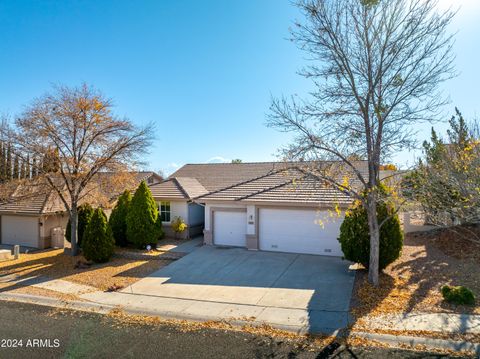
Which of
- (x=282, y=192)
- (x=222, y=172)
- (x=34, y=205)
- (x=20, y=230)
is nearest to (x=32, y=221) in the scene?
(x=34, y=205)

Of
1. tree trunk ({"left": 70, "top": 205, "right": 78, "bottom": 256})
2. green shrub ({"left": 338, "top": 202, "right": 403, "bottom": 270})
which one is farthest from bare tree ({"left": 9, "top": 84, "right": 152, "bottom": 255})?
green shrub ({"left": 338, "top": 202, "right": 403, "bottom": 270})

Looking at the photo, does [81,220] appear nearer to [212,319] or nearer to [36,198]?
[36,198]

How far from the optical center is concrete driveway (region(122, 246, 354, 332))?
29.3ft

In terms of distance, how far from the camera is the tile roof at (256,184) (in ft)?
39.4

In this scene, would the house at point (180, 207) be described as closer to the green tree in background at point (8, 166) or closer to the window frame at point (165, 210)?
the window frame at point (165, 210)

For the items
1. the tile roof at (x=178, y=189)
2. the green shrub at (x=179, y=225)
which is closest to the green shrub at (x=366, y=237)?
the green shrub at (x=179, y=225)

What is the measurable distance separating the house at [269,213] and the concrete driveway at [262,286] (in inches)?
31.2

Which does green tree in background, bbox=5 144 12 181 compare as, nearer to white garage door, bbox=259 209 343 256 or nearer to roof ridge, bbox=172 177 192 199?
roof ridge, bbox=172 177 192 199

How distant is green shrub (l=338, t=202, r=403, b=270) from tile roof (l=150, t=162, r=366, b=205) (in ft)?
4.26

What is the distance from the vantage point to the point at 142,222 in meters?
17.1

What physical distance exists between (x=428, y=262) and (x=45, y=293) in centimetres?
1416

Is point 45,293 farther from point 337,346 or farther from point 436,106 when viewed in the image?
point 436,106

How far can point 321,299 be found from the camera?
32.4 ft

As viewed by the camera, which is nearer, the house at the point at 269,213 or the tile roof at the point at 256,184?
the tile roof at the point at 256,184
